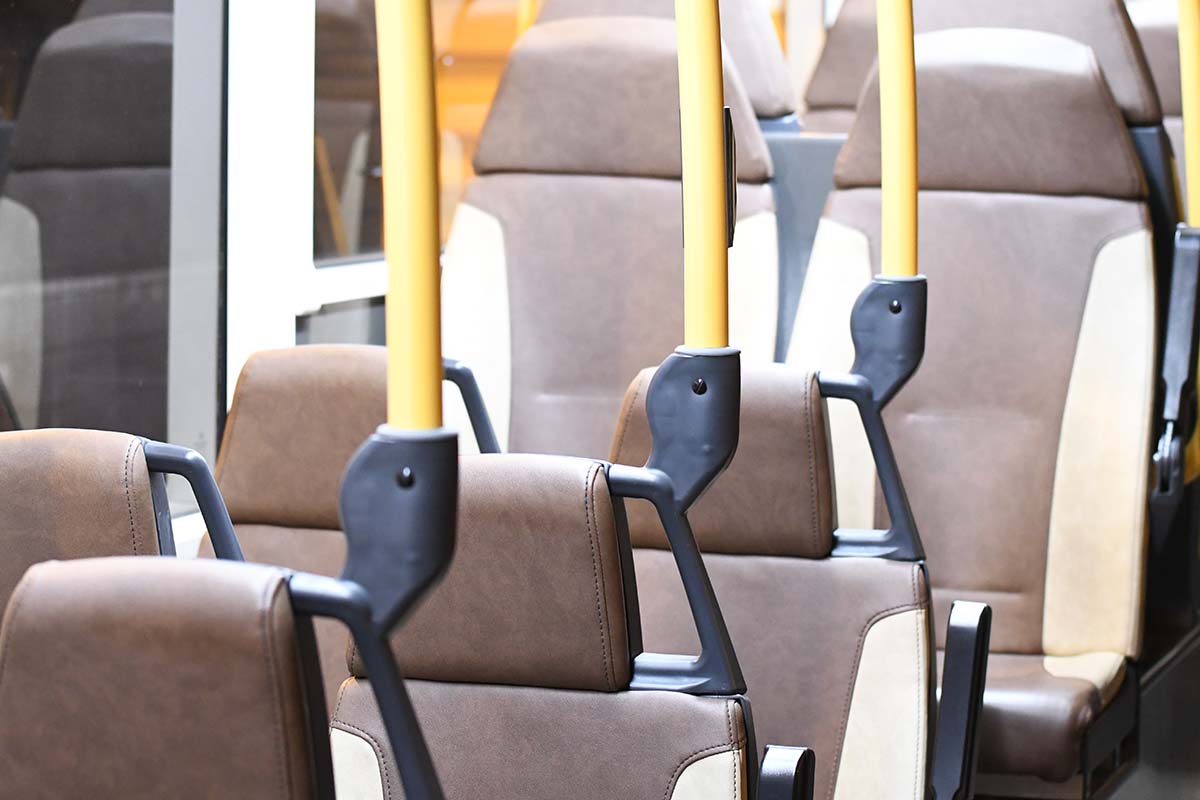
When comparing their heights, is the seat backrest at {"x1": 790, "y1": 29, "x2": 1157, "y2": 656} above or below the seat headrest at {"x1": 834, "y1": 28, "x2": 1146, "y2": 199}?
below

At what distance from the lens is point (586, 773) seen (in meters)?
1.28

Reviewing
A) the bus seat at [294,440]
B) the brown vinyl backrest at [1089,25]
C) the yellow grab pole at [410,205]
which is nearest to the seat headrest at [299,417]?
the bus seat at [294,440]

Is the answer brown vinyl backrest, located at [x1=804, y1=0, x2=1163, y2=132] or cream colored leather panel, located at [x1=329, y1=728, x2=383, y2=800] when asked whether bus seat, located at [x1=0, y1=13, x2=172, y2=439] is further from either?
brown vinyl backrest, located at [x1=804, y1=0, x2=1163, y2=132]

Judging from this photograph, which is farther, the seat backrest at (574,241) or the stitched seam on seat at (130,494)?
the seat backrest at (574,241)

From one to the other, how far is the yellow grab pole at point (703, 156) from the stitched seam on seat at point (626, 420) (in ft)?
1.19

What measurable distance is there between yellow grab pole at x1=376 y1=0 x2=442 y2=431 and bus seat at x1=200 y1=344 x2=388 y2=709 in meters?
0.92

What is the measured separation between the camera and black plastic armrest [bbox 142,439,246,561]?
1.22 meters

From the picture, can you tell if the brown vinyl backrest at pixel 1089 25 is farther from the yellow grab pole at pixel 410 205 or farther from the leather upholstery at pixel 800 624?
the yellow grab pole at pixel 410 205

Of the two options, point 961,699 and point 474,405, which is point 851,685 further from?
point 474,405

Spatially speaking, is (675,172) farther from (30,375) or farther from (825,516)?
(30,375)

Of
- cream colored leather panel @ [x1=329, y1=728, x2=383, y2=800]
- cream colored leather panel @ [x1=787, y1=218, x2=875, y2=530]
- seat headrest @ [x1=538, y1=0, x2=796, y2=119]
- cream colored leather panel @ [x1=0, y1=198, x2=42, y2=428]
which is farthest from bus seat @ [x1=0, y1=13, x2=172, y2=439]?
cream colored leather panel @ [x1=787, y1=218, x2=875, y2=530]

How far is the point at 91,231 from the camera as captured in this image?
207 cm

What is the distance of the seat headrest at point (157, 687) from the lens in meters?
0.78

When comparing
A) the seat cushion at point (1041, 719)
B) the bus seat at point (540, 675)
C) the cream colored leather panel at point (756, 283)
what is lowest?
the seat cushion at point (1041, 719)
